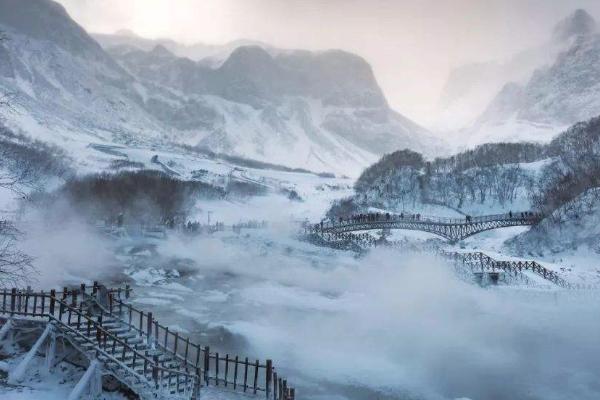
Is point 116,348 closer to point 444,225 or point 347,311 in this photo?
point 347,311

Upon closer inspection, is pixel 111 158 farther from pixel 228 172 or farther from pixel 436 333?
pixel 436 333

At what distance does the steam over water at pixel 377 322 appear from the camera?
23.6 meters

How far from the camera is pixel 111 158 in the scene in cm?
17862

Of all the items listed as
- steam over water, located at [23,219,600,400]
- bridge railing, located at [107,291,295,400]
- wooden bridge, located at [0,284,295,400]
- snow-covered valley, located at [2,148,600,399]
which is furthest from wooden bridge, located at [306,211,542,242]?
wooden bridge, located at [0,284,295,400]

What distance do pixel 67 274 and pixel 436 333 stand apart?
31.0 meters

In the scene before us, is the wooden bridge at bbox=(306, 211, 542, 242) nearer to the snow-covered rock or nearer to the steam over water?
the snow-covered rock

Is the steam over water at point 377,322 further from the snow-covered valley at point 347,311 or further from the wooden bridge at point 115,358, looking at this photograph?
the wooden bridge at point 115,358

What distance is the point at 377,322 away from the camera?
3466cm

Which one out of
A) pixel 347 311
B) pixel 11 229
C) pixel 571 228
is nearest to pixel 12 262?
pixel 11 229

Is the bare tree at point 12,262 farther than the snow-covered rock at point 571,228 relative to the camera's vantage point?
No

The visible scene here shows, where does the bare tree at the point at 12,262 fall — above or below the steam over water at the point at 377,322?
above

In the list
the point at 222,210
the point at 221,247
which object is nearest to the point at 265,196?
the point at 222,210

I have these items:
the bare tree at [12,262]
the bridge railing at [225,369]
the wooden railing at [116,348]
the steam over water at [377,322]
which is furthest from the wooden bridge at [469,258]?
the bare tree at [12,262]

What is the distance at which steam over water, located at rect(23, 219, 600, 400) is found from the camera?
77.3 ft
